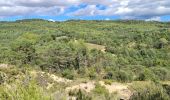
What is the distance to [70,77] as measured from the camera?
57125 millimetres

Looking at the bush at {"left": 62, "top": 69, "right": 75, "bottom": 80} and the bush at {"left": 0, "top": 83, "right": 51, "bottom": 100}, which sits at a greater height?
the bush at {"left": 0, "top": 83, "right": 51, "bottom": 100}

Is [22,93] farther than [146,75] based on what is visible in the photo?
No

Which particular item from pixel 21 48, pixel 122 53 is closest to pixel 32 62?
pixel 21 48

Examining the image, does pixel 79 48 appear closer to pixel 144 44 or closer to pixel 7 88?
pixel 144 44

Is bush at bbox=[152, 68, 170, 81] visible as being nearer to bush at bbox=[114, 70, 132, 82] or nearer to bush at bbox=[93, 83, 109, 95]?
bush at bbox=[114, 70, 132, 82]

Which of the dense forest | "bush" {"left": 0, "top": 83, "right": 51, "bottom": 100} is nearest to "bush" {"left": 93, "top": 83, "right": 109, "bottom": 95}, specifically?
the dense forest

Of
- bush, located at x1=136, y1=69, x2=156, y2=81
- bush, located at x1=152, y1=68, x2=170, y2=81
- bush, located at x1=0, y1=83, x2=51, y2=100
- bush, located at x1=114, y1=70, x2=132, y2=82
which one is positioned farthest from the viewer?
bush, located at x1=152, y1=68, x2=170, y2=81

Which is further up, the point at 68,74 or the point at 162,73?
Answer: the point at 68,74

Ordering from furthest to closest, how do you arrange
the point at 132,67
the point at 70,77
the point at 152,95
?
the point at 132,67
the point at 70,77
the point at 152,95

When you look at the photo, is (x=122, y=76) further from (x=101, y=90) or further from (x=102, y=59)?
(x=101, y=90)

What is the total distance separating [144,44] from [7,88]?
81.8 m

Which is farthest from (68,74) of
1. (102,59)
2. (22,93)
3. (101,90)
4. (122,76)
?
(22,93)

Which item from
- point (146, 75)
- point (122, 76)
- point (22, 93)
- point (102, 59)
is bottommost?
point (102, 59)

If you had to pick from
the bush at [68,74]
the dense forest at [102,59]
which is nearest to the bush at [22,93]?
the dense forest at [102,59]
